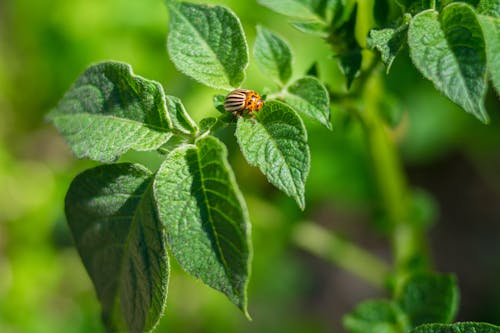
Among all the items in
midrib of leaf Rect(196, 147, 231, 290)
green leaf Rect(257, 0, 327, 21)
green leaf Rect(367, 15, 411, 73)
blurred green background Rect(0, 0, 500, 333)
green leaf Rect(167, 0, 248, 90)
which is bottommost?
blurred green background Rect(0, 0, 500, 333)

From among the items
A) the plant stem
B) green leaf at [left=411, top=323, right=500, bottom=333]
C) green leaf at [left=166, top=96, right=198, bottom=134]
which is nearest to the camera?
green leaf at [left=411, top=323, right=500, bottom=333]

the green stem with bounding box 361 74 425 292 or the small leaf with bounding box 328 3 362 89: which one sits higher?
the small leaf with bounding box 328 3 362 89

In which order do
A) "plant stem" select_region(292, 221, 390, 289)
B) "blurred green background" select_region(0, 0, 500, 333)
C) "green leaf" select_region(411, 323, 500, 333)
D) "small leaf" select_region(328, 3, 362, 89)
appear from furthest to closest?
"blurred green background" select_region(0, 0, 500, 333)
"plant stem" select_region(292, 221, 390, 289)
"small leaf" select_region(328, 3, 362, 89)
"green leaf" select_region(411, 323, 500, 333)

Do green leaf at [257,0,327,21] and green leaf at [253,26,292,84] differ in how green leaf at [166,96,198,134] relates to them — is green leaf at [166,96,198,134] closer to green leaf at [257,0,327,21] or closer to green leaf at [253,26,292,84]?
green leaf at [253,26,292,84]

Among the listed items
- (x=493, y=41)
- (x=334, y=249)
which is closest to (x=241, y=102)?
(x=493, y=41)

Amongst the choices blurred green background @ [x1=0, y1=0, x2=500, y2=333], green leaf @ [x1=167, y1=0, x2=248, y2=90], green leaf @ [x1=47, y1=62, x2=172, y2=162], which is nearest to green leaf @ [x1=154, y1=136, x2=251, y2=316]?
green leaf @ [x1=47, y1=62, x2=172, y2=162]

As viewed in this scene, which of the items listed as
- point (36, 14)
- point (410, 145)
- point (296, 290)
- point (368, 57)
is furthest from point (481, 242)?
point (36, 14)

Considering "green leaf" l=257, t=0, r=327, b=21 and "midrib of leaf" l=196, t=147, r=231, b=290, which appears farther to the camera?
"green leaf" l=257, t=0, r=327, b=21

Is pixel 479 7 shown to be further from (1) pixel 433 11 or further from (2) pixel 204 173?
(2) pixel 204 173
